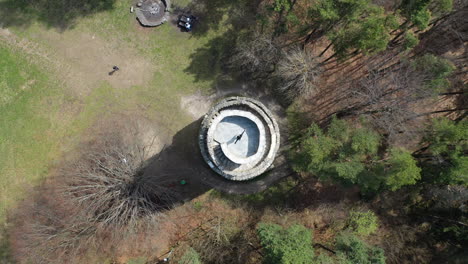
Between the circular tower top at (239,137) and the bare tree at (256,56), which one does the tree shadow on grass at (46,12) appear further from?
the circular tower top at (239,137)

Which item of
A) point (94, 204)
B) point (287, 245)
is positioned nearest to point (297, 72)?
point (287, 245)

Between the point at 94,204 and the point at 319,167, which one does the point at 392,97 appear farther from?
the point at 94,204

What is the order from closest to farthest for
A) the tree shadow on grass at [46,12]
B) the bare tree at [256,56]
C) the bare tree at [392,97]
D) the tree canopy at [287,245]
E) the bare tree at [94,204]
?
1. the tree canopy at [287,245]
2. the bare tree at [94,204]
3. the bare tree at [392,97]
4. the bare tree at [256,56]
5. the tree shadow on grass at [46,12]

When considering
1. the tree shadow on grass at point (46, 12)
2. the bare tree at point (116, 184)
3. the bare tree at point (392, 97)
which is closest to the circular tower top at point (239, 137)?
the bare tree at point (116, 184)

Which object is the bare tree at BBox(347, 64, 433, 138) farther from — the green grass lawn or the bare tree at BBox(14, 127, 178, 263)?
the green grass lawn

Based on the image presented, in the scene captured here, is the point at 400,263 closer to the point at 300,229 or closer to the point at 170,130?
the point at 300,229
